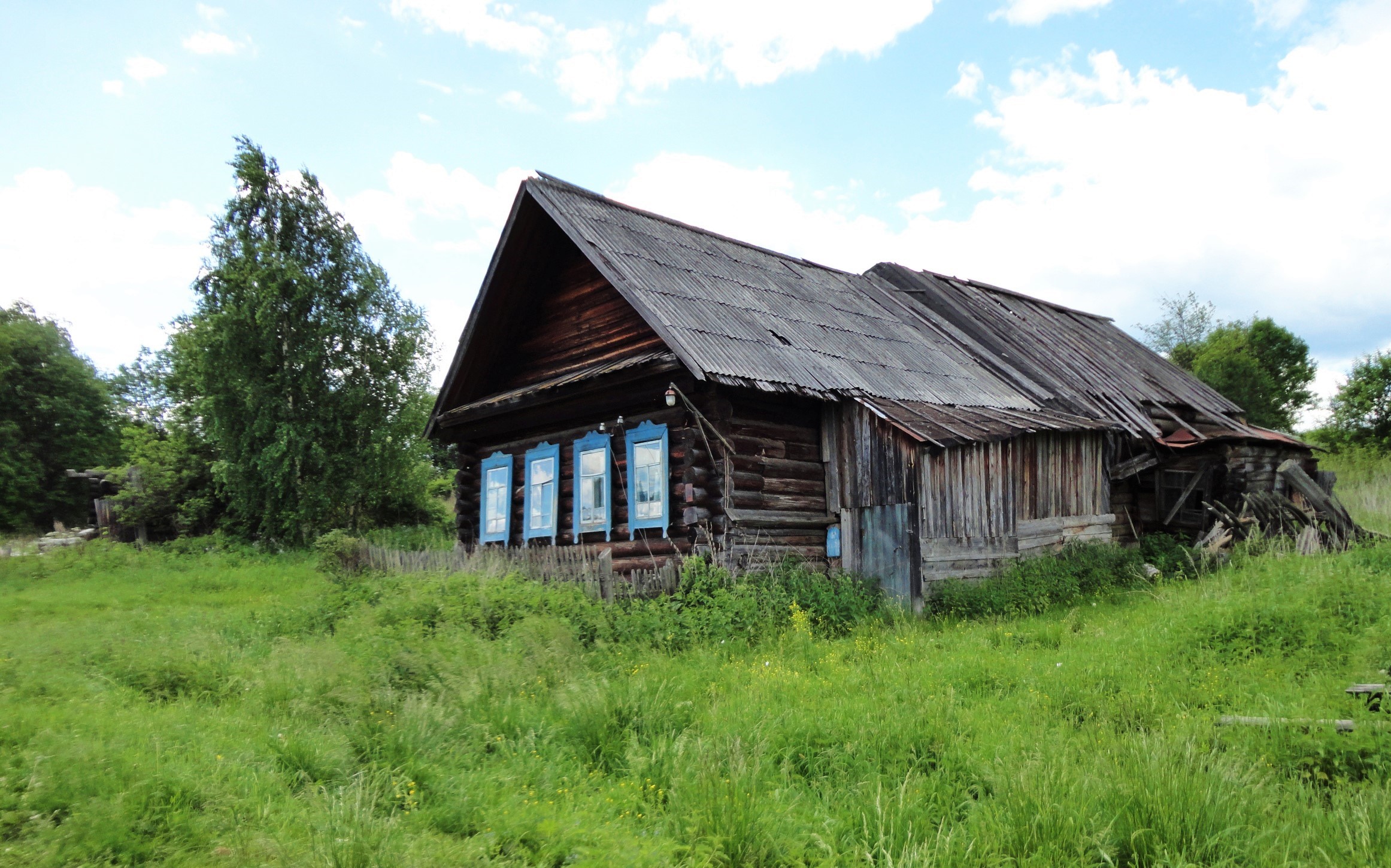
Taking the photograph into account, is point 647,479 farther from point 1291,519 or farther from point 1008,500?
point 1291,519

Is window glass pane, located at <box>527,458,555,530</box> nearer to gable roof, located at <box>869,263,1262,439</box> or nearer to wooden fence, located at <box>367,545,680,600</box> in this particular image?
wooden fence, located at <box>367,545,680,600</box>

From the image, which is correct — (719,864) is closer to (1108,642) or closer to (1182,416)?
(1108,642)

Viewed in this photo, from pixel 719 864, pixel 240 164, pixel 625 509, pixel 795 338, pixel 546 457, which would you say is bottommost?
pixel 719 864

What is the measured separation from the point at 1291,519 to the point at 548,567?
434 inches

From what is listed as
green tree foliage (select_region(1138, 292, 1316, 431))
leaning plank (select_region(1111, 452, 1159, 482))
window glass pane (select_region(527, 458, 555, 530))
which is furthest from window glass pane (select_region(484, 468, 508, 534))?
green tree foliage (select_region(1138, 292, 1316, 431))

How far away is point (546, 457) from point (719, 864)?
10.1m

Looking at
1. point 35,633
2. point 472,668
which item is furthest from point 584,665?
point 35,633

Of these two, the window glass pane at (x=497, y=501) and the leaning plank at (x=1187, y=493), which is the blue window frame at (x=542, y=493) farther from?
the leaning plank at (x=1187, y=493)

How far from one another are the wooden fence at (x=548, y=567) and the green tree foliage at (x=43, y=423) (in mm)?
32647

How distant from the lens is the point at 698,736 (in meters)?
5.25

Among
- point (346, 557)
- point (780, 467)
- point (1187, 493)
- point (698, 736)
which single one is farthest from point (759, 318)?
point (1187, 493)

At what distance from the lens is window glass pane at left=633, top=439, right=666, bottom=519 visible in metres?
11.4

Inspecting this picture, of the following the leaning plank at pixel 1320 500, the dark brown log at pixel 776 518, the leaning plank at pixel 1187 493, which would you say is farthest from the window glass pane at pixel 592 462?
the leaning plank at pixel 1320 500

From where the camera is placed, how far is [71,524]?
37781mm
